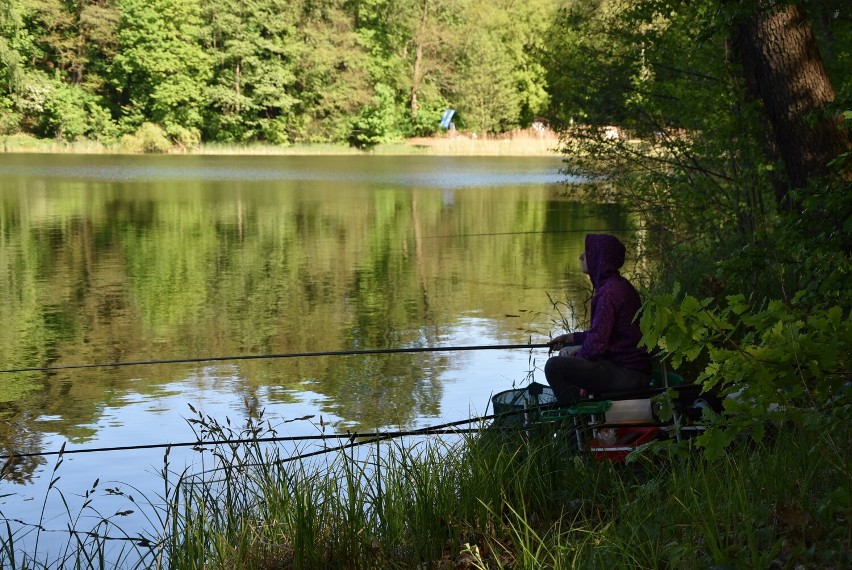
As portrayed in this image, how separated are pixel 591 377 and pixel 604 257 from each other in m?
0.59

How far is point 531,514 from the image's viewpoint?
14.0ft

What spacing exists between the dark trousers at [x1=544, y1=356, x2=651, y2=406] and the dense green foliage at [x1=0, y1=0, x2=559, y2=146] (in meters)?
46.7

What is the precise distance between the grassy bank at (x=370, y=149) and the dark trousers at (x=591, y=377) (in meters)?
48.4

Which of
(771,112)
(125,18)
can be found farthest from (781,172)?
(125,18)

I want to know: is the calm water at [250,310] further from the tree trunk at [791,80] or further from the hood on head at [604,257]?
the tree trunk at [791,80]

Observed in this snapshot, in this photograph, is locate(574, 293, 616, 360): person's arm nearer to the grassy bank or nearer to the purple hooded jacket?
the purple hooded jacket

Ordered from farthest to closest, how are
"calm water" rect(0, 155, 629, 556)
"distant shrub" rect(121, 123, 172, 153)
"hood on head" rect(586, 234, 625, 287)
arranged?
1. "distant shrub" rect(121, 123, 172, 153)
2. "calm water" rect(0, 155, 629, 556)
3. "hood on head" rect(586, 234, 625, 287)

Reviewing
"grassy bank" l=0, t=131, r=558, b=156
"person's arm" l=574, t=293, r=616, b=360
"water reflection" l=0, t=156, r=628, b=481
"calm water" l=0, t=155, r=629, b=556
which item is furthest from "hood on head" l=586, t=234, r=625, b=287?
"grassy bank" l=0, t=131, r=558, b=156

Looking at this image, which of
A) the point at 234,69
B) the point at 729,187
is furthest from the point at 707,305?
the point at 234,69

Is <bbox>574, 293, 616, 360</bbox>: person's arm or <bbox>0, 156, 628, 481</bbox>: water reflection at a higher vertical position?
<bbox>574, 293, 616, 360</bbox>: person's arm

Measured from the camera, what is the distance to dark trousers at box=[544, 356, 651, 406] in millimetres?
5180

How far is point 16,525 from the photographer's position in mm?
5324

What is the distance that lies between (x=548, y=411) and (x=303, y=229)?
16527mm

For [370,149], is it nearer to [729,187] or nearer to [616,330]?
[729,187]
